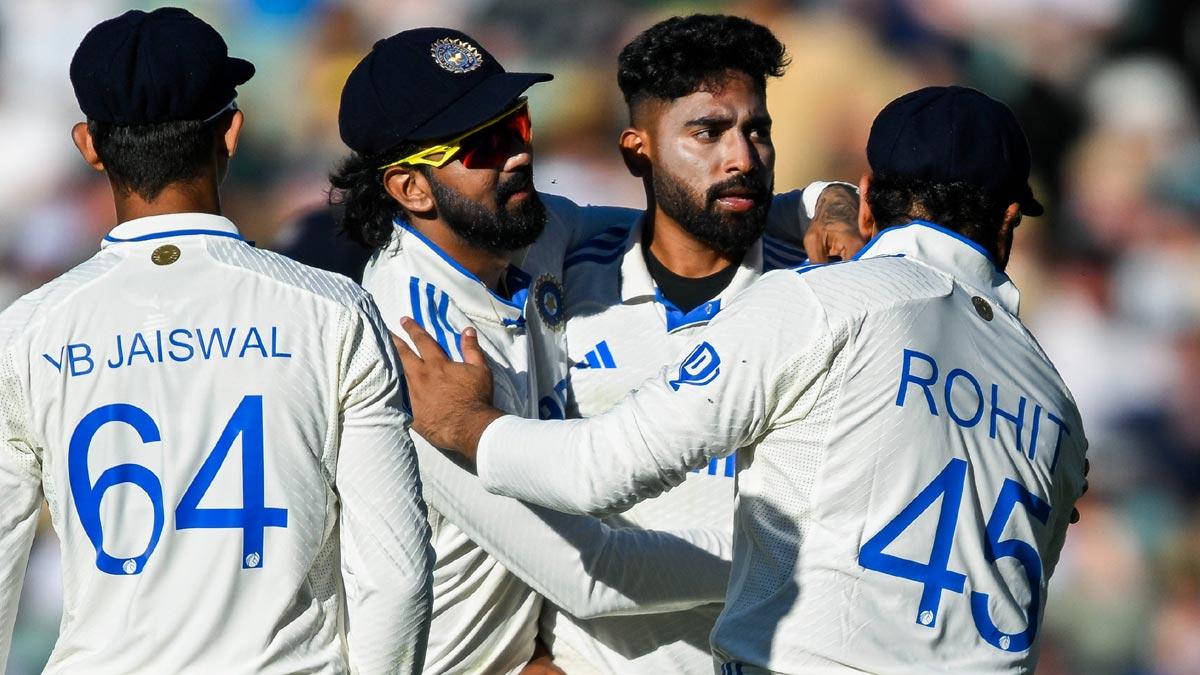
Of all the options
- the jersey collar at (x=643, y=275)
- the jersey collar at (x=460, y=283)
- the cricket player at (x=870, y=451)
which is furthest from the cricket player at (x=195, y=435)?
the jersey collar at (x=643, y=275)

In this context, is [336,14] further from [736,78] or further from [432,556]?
[432,556]

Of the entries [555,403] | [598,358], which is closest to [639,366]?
[598,358]

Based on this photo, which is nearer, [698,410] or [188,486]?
[188,486]

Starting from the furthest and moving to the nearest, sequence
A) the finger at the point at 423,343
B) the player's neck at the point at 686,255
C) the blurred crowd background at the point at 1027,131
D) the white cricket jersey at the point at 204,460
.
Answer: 1. the blurred crowd background at the point at 1027,131
2. the player's neck at the point at 686,255
3. the finger at the point at 423,343
4. the white cricket jersey at the point at 204,460

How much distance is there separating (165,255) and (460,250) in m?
1.06

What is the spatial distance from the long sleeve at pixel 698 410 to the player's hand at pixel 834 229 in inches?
33.3

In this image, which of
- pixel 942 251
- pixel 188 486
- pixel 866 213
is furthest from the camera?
pixel 866 213

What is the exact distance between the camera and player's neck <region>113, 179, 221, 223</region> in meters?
2.74

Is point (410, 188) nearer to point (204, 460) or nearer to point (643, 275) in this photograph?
point (643, 275)

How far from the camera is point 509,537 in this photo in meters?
3.39

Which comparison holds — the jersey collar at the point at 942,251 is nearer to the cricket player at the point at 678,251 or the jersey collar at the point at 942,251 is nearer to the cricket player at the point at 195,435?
the cricket player at the point at 678,251

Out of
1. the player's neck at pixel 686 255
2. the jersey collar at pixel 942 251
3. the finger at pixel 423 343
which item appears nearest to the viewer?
the jersey collar at pixel 942 251

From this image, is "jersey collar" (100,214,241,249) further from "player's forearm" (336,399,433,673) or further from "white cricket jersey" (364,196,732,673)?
"white cricket jersey" (364,196,732,673)

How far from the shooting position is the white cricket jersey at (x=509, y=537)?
3.39 meters
